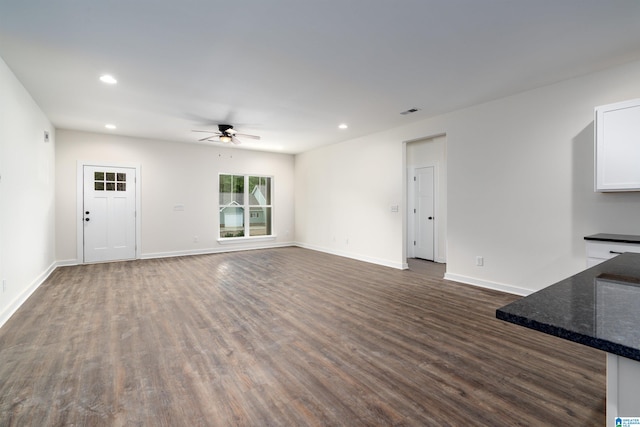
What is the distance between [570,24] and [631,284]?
239 cm

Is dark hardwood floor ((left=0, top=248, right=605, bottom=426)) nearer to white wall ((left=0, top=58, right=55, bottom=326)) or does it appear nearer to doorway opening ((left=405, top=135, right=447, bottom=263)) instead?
white wall ((left=0, top=58, right=55, bottom=326))

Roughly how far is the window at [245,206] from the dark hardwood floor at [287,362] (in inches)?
154

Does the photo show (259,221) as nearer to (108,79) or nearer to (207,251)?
(207,251)

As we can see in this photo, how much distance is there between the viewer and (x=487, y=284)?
171 inches

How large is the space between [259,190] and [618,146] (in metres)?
7.20

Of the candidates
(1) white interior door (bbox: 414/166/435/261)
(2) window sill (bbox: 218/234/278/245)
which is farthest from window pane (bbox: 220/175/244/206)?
(1) white interior door (bbox: 414/166/435/261)

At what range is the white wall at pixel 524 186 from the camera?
3385 mm

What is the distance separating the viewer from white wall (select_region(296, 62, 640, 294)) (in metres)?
3.38

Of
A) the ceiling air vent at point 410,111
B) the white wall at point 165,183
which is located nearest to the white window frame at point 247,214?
the white wall at point 165,183

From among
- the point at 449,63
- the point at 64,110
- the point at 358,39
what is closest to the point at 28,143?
the point at 64,110

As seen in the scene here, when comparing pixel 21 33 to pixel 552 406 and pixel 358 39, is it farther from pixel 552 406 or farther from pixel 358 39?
pixel 552 406

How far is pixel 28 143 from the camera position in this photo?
13.3 feet

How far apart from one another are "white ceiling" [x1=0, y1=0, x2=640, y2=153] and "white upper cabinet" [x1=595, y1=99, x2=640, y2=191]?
22.4 inches

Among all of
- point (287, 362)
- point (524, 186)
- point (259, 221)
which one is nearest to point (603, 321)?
point (287, 362)
